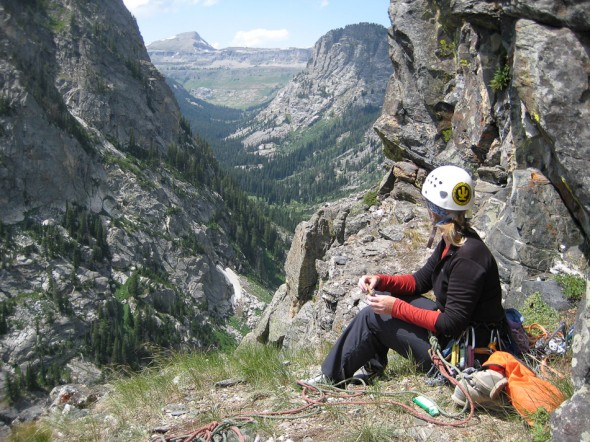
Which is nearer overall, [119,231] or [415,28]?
[415,28]

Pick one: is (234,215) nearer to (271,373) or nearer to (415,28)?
(415,28)

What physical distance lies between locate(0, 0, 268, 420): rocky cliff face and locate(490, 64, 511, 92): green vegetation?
89784 mm

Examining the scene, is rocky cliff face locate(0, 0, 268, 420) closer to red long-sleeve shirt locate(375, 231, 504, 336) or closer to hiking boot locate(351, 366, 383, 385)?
hiking boot locate(351, 366, 383, 385)

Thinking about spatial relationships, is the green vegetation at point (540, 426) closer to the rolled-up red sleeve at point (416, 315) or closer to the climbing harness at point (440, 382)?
the climbing harness at point (440, 382)

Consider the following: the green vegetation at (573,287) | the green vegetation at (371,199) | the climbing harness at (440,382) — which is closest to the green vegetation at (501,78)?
the green vegetation at (573,287)

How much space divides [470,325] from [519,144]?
8.26m

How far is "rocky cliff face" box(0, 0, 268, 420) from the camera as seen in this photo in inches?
3625

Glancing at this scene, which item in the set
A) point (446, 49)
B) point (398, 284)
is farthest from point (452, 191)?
point (446, 49)

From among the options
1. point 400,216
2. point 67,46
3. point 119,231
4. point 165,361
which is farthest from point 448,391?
point 67,46

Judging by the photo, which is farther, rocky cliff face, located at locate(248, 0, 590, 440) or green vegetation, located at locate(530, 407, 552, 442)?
rocky cliff face, located at locate(248, 0, 590, 440)

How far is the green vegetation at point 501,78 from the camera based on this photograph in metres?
13.4

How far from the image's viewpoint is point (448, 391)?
657 cm

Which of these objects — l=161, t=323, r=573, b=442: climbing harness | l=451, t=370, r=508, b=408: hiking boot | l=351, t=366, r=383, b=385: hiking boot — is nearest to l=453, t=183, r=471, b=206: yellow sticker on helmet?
l=161, t=323, r=573, b=442: climbing harness

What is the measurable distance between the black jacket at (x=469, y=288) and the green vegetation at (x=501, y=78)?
9.31m
